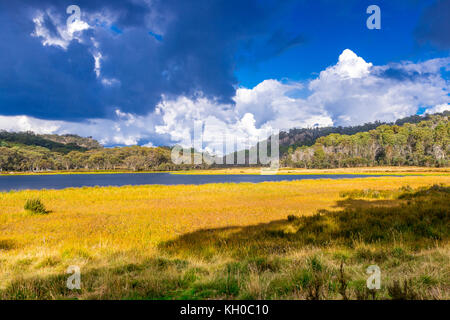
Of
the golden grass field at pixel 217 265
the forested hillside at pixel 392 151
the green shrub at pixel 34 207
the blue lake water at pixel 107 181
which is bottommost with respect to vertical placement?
the blue lake water at pixel 107 181

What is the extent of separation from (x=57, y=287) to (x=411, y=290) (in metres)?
6.48

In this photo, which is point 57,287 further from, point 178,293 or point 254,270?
point 254,270

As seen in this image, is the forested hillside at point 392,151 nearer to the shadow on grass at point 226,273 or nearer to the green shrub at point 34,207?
the shadow on grass at point 226,273

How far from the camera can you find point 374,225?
1084 centimetres
